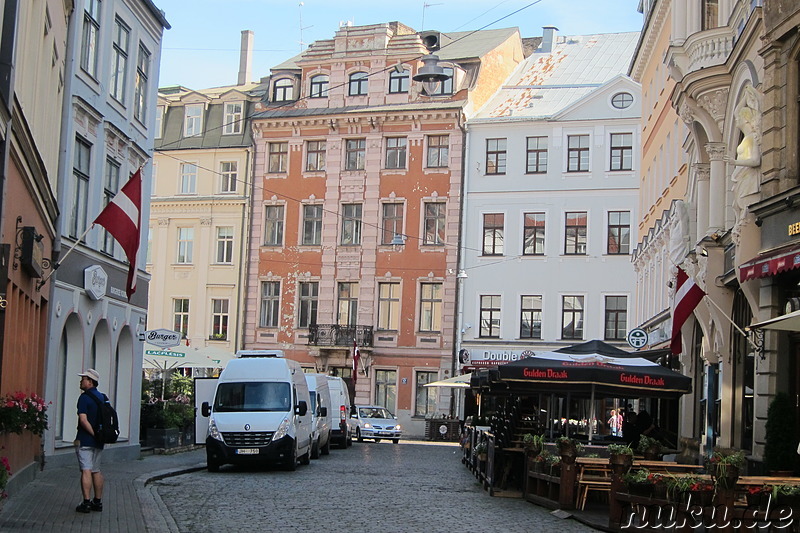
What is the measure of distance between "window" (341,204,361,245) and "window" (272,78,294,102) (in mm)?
6578

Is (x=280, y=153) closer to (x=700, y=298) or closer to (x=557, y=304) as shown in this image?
(x=557, y=304)

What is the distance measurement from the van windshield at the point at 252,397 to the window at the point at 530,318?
28217mm

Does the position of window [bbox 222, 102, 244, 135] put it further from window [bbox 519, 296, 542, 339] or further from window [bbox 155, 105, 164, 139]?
window [bbox 519, 296, 542, 339]

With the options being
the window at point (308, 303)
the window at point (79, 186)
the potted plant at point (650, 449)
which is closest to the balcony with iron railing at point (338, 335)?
the window at point (308, 303)

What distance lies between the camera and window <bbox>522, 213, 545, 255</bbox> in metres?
54.4

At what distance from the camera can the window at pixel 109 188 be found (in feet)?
89.4

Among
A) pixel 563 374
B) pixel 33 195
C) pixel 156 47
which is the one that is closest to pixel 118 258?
pixel 156 47

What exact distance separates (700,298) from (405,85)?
1413 inches

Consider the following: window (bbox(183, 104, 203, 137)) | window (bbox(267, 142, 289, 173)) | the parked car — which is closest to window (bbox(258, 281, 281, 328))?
window (bbox(267, 142, 289, 173))

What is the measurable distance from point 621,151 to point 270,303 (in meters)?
18.0

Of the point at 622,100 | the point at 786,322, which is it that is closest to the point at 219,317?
the point at 622,100

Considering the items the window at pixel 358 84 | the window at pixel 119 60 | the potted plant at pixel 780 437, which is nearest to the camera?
the potted plant at pixel 780 437

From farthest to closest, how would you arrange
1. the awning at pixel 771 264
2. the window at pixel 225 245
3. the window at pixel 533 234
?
the window at pixel 225 245
the window at pixel 533 234
the awning at pixel 771 264

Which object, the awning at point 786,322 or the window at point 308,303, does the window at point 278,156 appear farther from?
the awning at point 786,322
